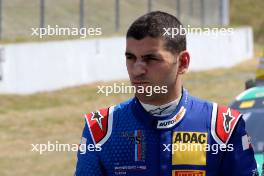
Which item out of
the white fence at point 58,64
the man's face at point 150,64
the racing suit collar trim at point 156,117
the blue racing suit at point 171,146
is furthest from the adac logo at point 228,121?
the white fence at point 58,64

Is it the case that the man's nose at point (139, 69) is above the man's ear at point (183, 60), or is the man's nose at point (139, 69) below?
below

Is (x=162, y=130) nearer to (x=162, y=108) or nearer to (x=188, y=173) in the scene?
(x=162, y=108)

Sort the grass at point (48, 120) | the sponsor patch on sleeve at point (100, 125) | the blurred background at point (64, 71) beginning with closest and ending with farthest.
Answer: the sponsor patch on sleeve at point (100, 125) < the grass at point (48, 120) < the blurred background at point (64, 71)

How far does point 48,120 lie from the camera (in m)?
17.1

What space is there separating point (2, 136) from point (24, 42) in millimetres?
5791

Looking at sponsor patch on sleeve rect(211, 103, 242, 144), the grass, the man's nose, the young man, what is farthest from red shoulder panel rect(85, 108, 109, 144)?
the grass

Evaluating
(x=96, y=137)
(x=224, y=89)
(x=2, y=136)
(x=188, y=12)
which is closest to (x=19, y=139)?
(x=2, y=136)

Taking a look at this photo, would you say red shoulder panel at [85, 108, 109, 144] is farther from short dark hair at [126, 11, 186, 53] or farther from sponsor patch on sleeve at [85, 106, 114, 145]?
short dark hair at [126, 11, 186, 53]

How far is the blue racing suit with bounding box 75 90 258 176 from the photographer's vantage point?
3373 mm

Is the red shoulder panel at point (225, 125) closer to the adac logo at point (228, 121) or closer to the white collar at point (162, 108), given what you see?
the adac logo at point (228, 121)

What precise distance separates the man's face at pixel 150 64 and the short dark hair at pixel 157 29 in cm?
2

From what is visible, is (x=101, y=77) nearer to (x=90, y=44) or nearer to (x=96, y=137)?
(x=90, y=44)

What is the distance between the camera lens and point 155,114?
339cm

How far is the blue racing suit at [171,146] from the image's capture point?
337 centimetres
